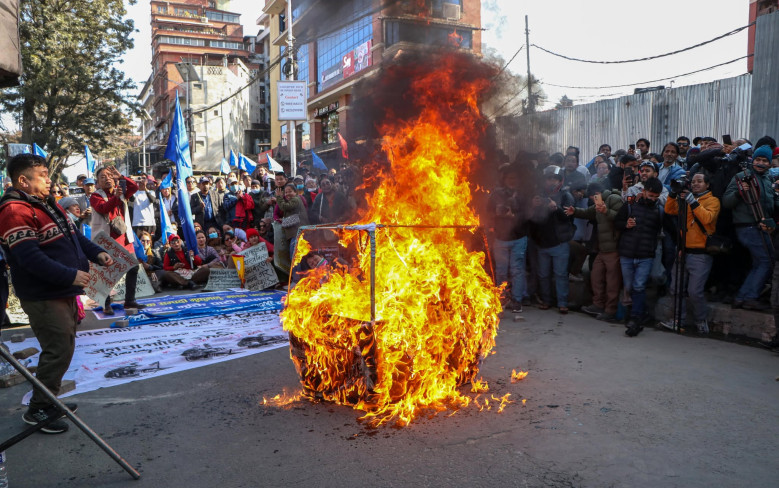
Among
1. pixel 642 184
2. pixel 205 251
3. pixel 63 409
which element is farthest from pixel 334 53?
pixel 63 409

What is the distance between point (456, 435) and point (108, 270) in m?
6.48

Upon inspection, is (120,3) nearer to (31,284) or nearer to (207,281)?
(207,281)

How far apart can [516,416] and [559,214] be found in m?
4.76

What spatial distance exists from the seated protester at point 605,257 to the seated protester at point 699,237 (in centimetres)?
88

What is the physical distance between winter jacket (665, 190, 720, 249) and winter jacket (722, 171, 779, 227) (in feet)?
A: 0.68

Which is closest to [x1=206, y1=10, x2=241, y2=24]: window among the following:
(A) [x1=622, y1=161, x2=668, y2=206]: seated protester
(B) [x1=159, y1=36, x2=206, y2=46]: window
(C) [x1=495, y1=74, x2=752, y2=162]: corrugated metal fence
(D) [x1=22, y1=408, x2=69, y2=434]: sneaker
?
(B) [x1=159, y1=36, x2=206, y2=46]: window

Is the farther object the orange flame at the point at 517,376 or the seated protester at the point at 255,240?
the seated protester at the point at 255,240

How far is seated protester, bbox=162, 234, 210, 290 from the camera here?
10922 mm

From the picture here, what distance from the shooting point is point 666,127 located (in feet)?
39.1

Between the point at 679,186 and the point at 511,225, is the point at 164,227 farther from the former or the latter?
the point at 679,186

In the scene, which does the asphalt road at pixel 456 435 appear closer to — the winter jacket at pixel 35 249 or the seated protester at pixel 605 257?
the winter jacket at pixel 35 249

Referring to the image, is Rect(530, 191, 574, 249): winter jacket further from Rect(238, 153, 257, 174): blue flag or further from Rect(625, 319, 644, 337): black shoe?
Rect(238, 153, 257, 174): blue flag

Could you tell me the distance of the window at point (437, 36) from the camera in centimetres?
617

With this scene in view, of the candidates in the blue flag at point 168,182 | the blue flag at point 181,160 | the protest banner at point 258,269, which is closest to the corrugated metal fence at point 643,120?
the protest banner at point 258,269
